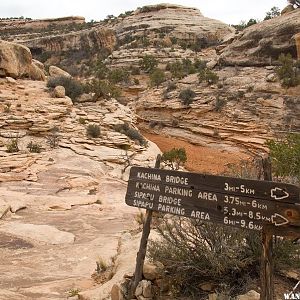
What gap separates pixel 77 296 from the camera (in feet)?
14.8

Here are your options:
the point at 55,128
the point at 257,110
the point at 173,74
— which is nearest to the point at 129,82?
the point at 173,74

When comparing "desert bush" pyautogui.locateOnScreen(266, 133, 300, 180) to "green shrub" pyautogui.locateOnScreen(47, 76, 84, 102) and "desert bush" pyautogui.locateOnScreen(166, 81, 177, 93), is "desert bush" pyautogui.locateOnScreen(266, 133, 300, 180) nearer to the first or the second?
"green shrub" pyautogui.locateOnScreen(47, 76, 84, 102)

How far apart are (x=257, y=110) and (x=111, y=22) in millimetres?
35501

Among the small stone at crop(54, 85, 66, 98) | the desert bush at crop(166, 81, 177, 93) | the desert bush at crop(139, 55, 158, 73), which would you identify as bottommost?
the small stone at crop(54, 85, 66, 98)

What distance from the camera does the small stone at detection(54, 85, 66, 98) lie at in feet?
61.9

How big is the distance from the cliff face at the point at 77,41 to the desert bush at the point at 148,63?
9.50m

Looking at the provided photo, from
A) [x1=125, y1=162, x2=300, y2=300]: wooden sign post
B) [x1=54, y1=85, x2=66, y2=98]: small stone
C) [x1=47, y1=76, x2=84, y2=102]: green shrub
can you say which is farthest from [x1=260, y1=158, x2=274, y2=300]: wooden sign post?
[x1=47, y1=76, x2=84, y2=102]: green shrub

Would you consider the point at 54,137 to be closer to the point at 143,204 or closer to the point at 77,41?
the point at 143,204

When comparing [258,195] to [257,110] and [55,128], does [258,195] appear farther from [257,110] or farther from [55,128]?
[257,110]

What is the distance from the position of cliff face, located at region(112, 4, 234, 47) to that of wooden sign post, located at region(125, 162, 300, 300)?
40070mm

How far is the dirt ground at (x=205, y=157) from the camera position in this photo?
1791 cm

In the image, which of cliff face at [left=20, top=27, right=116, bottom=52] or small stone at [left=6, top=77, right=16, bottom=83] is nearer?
small stone at [left=6, top=77, right=16, bottom=83]

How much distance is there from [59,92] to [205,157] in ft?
25.3

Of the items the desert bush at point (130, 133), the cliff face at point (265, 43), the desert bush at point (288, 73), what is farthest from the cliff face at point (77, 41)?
the desert bush at point (130, 133)
